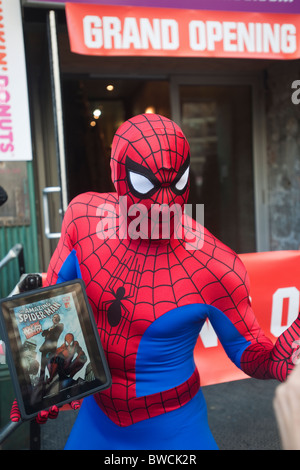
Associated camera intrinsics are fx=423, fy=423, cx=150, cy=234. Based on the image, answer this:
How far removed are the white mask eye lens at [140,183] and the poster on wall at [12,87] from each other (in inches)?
65.9

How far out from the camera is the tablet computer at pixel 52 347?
4.00ft

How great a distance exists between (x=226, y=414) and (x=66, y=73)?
3993 millimetres

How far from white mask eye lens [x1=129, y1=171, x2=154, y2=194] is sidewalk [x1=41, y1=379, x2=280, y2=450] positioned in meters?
2.20

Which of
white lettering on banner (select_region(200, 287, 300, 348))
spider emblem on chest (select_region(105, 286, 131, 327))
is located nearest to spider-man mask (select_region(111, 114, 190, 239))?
spider emblem on chest (select_region(105, 286, 131, 327))

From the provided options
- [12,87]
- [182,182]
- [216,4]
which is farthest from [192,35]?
[182,182]

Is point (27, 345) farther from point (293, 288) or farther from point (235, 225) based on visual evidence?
point (235, 225)

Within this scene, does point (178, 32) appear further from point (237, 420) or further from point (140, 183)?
point (237, 420)

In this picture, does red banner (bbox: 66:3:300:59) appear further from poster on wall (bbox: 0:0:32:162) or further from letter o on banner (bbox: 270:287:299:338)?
letter o on banner (bbox: 270:287:299:338)

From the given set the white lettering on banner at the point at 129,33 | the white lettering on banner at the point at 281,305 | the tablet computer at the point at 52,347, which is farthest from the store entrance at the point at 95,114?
the tablet computer at the point at 52,347

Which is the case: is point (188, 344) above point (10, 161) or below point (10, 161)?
below

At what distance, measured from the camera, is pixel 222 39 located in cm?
319

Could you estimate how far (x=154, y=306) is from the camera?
142 cm

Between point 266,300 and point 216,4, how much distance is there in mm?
2221
